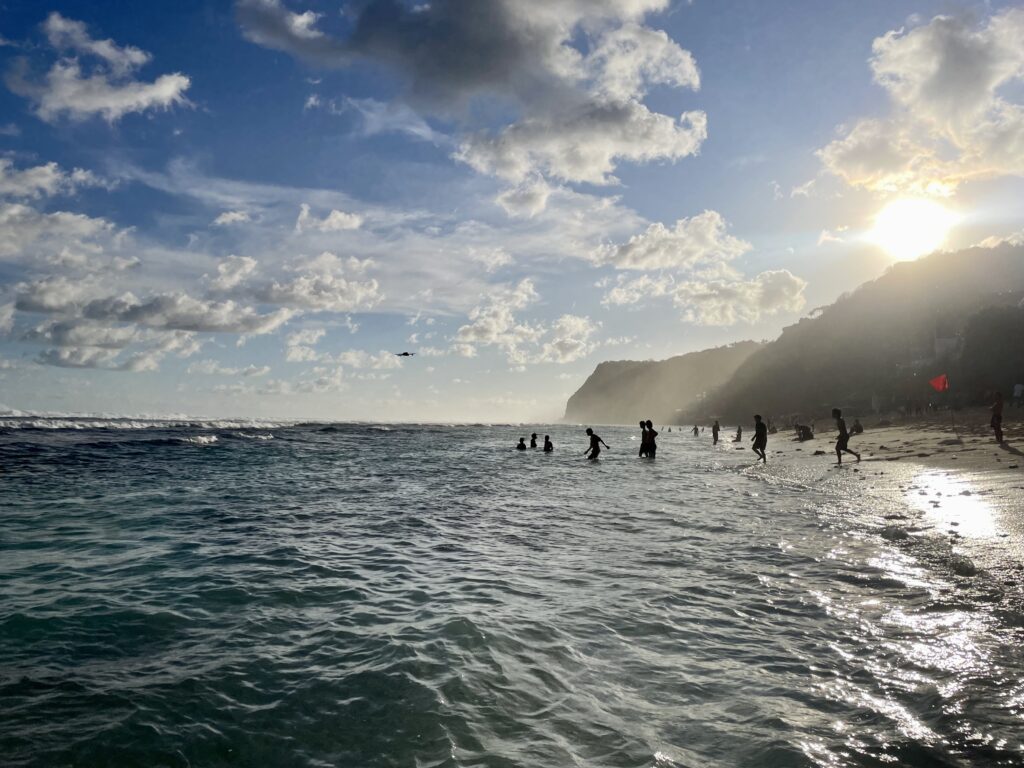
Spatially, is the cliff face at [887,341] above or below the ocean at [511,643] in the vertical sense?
above

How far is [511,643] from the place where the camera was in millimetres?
6332

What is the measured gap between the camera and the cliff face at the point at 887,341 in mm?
89500

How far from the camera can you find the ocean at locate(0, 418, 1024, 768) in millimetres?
4258

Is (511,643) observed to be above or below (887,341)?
below

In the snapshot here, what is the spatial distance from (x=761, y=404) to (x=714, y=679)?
14040cm

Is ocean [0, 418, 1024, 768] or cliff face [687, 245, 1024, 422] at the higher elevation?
cliff face [687, 245, 1024, 422]

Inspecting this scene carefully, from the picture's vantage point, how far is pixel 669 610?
7293 millimetres

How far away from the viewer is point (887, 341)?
110 meters

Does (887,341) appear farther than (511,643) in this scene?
Yes

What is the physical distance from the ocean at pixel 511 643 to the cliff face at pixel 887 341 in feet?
260

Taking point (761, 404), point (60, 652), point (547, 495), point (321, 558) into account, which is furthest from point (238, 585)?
point (761, 404)

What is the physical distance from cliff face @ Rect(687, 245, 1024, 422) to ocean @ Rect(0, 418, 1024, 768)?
79.1 meters

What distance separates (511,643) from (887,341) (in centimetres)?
12930

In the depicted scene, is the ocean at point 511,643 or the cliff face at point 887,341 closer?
the ocean at point 511,643
